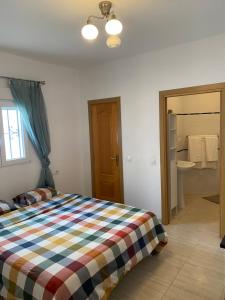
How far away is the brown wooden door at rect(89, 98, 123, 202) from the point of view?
4027mm

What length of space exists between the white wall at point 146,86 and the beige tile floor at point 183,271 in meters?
0.69

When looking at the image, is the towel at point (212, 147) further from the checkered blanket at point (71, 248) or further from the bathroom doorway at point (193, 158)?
the checkered blanket at point (71, 248)

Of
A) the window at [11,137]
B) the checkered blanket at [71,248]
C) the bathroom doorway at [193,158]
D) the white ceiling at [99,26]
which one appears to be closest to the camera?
the checkered blanket at [71,248]

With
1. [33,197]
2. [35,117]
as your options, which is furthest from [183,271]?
[35,117]

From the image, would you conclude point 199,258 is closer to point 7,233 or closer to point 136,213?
point 136,213

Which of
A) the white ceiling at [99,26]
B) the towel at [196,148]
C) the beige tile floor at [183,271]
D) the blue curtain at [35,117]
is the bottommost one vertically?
the beige tile floor at [183,271]

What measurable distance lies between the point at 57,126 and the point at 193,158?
2827mm

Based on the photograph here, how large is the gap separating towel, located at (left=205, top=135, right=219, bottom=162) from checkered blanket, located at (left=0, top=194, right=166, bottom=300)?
8.43ft

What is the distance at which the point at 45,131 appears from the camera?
375 centimetres

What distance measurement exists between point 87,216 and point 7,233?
2.85 ft

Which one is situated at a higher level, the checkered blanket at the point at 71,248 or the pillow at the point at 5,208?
the pillow at the point at 5,208

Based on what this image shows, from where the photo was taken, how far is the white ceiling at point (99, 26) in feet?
6.92

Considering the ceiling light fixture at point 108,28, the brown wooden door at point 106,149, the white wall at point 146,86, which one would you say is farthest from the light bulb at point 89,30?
the brown wooden door at point 106,149

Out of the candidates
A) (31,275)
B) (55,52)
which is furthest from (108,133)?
(31,275)
